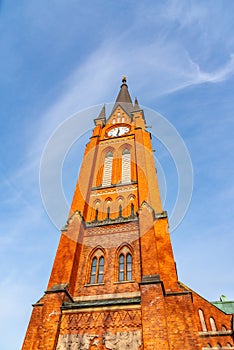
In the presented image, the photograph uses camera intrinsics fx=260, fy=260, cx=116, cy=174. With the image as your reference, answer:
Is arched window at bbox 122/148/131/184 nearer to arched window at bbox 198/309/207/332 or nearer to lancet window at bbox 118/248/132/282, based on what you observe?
lancet window at bbox 118/248/132/282

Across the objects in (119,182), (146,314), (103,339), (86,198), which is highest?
(119,182)

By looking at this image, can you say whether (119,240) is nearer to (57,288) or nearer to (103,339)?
(57,288)

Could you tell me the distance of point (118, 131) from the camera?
25.9 metres

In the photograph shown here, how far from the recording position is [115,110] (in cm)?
3127

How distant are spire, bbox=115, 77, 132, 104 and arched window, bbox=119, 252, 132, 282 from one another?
85.0 feet

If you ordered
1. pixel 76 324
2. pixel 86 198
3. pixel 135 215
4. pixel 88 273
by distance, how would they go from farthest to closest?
1. pixel 86 198
2. pixel 135 215
3. pixel 88 273
4. pixel 76 324

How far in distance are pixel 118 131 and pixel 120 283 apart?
16.6 meters

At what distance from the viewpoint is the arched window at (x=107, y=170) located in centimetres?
1953

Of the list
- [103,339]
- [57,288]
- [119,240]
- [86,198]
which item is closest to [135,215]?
[119,240]

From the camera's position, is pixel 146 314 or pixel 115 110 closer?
pixel 146 314

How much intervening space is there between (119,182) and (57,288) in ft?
29.7

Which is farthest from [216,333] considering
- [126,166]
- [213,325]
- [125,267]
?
[126,166]

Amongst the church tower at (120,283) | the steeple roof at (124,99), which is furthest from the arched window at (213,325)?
the steeple roof at (124,99)

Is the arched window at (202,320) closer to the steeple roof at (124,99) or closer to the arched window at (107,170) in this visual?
the arched window at (107,170)
